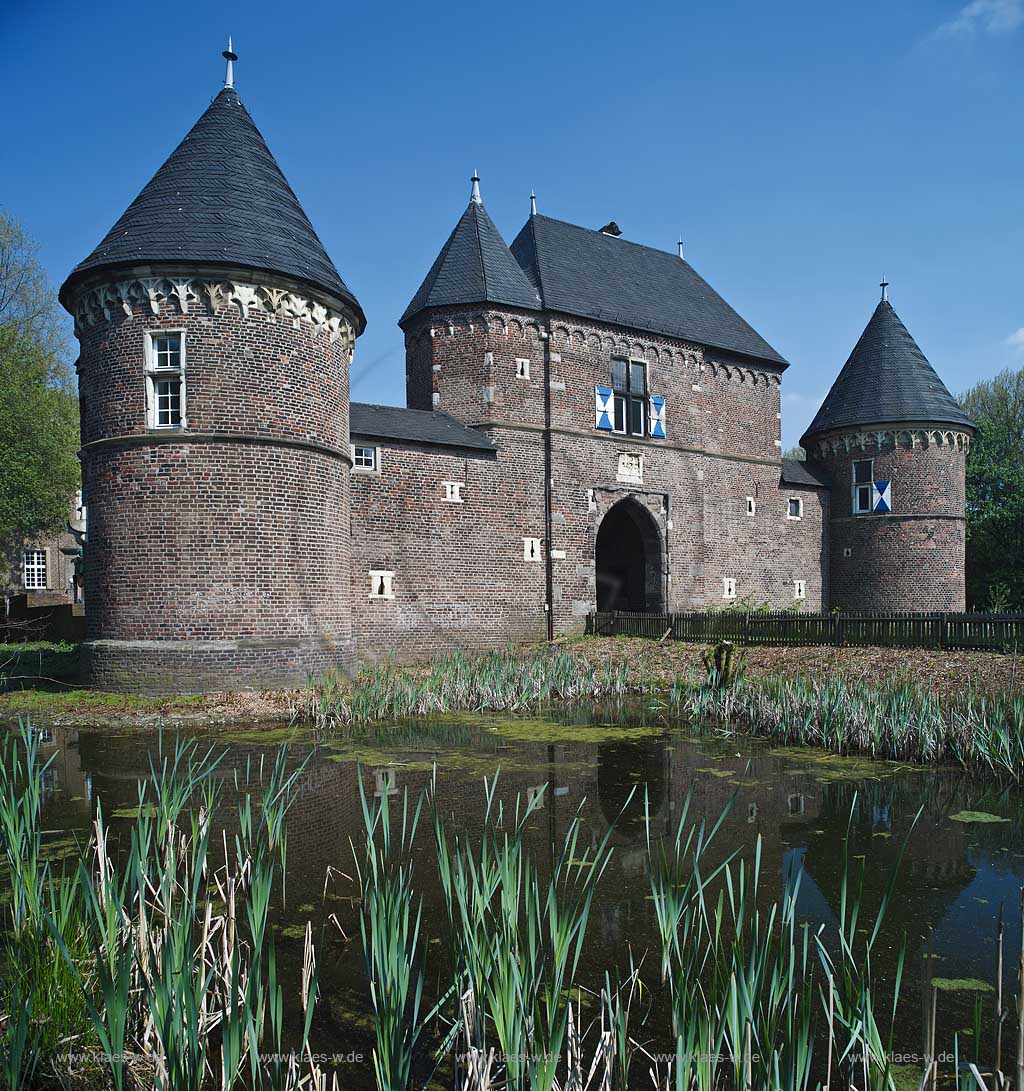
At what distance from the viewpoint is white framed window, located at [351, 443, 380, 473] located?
16641 millimetres

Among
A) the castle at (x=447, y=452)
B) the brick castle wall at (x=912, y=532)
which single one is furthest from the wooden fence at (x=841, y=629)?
the brick castle wall at (x=912, y=532)

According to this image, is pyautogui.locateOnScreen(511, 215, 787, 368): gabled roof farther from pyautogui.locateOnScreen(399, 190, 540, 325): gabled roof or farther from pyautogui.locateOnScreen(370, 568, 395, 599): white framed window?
pyautogui.locateOnScreen(370, 568, 395, 599): white framed window

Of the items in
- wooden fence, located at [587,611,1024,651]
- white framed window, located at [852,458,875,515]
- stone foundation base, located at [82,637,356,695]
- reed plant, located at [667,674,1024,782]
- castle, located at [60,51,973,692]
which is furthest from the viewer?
white framed window, located at [852,458,875,515]

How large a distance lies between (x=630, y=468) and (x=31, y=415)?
18.6 metres

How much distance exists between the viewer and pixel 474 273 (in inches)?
778

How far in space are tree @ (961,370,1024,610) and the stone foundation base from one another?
24793mm

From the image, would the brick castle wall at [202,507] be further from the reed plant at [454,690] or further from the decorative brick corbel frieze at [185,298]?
the reed plant at [454,690]

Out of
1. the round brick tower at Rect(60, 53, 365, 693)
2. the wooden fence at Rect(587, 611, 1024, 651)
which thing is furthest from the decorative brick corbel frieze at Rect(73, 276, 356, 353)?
the wooden fence at Rect(587, 611, 1024, 651)

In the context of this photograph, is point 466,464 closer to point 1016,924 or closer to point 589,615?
point 589,615

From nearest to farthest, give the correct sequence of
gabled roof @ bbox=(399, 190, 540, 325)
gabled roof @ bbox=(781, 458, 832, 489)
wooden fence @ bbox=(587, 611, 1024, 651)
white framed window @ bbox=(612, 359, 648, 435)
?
wooden fence @ bbox=(587, 611, 1024, 651) → gabled roof @ bbox=(399, 190, 540, 325) → white framed window @ bbox=(612, 359, 648, 435) → gabled roof @ bbox=(781, 458, 832, 489)

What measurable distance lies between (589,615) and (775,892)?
1544 cm

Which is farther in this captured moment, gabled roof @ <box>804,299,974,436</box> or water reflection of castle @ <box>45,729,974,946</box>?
gabled roof @ <box>804,299,974,436</box>

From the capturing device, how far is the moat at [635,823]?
359 centimetres

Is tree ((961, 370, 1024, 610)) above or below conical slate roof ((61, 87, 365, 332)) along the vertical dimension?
below
